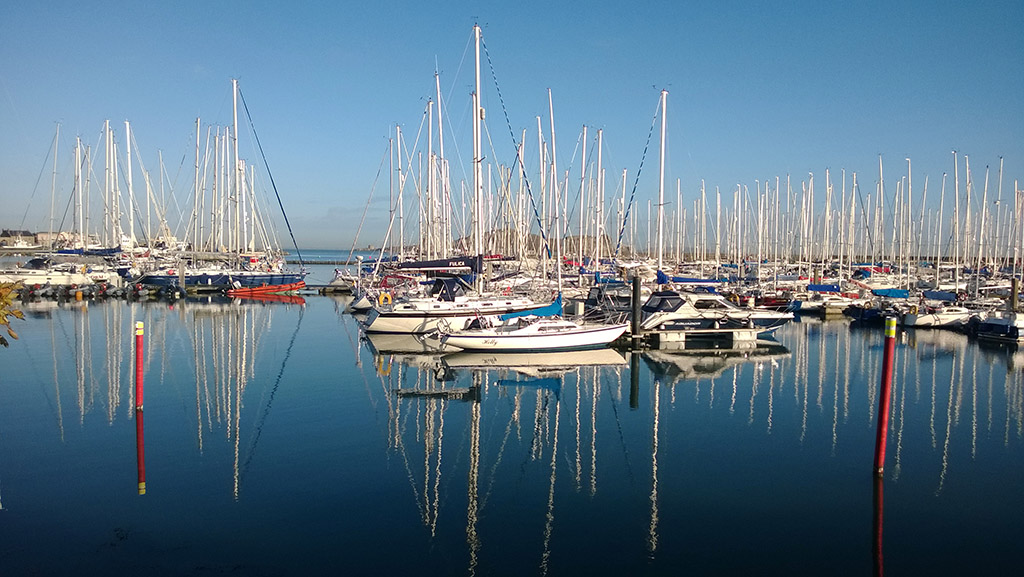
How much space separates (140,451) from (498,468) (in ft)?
22.0

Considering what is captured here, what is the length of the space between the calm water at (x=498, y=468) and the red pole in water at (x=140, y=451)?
98 millimetres

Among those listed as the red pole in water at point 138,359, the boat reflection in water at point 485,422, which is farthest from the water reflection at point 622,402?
the red pole in water at point 138,359

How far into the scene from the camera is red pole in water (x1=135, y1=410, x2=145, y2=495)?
468 inches

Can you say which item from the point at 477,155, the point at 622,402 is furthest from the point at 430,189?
the point at 622,402

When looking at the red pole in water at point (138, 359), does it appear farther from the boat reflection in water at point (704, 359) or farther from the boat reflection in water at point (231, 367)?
the boat reflection in water at point (704, 359)

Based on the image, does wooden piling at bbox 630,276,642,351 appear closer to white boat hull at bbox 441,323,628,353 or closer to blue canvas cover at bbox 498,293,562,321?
white boat hull at bbox 441,323,628,353

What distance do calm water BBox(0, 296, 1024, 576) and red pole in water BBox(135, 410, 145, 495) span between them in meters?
0.10

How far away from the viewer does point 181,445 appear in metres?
14.2

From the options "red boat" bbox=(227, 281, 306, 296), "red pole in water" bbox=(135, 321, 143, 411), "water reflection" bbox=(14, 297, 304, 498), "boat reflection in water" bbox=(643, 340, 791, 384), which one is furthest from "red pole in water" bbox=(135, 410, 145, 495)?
"red boat" bbox=(227, 281, 306, 296)

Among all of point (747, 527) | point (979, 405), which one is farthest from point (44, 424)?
point (979, 405)

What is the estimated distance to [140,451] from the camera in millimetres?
13562

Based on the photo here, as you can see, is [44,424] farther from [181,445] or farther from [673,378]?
[673,378]

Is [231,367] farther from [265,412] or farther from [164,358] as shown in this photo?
[265,412]

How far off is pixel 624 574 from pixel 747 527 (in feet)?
8.08
